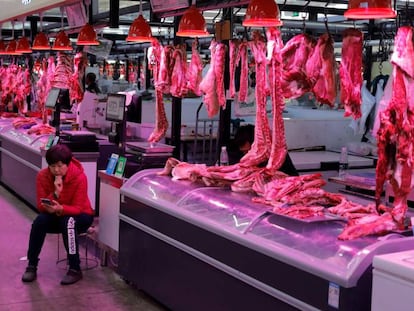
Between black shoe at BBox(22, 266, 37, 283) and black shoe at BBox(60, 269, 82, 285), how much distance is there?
0.30m

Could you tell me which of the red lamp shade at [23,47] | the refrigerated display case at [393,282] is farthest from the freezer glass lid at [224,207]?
the red lamp shade at [23,47]

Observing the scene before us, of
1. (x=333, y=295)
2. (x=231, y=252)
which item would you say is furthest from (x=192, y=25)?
(x=333, y=295)

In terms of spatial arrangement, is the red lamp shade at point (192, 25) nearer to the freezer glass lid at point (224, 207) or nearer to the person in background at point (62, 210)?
the freezer glass lid at point (224, 207)

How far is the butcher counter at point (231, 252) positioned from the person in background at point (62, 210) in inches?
18.4

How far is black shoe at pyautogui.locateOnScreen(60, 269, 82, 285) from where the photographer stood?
5996 mm

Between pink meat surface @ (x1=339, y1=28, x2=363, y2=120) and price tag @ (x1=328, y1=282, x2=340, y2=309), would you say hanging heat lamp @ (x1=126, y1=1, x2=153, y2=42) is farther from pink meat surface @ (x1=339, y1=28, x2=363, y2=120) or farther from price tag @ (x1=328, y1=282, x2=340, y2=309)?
price tag @ (x1=328, y1=282, x2=340, y2=309)

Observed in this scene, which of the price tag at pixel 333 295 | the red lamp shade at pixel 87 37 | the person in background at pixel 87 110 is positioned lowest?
the price tag at pixel 333 295

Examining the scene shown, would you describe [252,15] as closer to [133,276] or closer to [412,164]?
[412,164]

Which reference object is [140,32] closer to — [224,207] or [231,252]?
[224,207]

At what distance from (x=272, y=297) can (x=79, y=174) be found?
9.72ft

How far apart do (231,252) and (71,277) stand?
2.35m

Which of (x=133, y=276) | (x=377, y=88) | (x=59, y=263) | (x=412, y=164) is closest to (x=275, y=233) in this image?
(x=412, y=164)

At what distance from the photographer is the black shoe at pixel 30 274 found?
19.8 feet

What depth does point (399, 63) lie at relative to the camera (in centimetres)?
357
